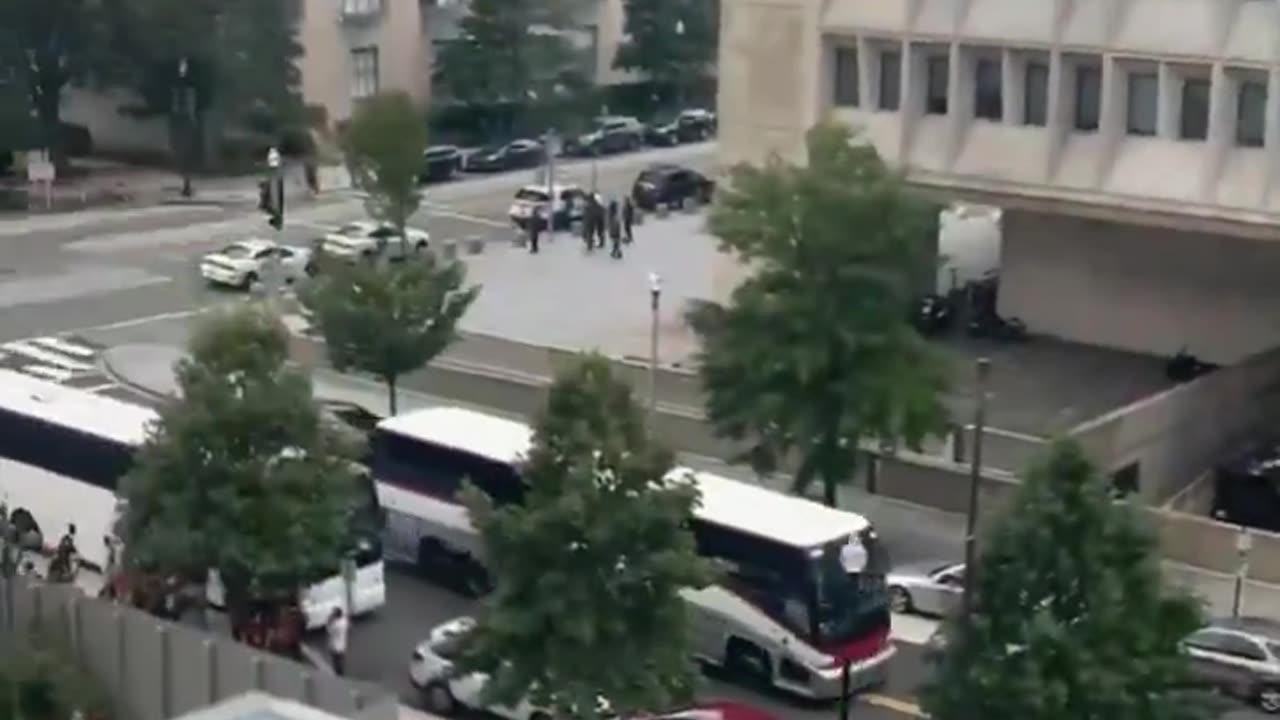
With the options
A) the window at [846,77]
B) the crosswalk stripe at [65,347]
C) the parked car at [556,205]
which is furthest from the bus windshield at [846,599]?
the parked car at [556,205]

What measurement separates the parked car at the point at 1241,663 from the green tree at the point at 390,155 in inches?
913

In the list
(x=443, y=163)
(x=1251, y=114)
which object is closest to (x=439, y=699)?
(x=1251, y=114)

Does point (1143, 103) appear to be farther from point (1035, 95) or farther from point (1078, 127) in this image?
point (1035, 95)

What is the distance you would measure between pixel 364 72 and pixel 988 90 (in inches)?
1331

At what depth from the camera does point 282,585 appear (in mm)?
24203

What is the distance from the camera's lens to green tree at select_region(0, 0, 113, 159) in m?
59.3

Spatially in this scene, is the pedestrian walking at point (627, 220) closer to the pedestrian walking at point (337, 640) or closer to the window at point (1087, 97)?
the window at point (1087, 97)

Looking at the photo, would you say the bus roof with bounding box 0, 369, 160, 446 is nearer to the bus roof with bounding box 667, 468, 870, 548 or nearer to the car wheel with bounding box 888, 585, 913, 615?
the bus roof with bounding box 667, 468, 870, 548

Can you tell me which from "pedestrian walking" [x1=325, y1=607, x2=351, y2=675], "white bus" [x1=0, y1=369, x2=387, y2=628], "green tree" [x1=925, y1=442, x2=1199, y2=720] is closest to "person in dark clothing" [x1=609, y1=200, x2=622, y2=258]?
"white bus" [x1=0, y1=369, x2=387, y2=628]

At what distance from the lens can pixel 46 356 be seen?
4159 cm

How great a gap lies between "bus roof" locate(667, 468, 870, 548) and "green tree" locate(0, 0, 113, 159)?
38.3 meters

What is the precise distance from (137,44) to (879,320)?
118 ft

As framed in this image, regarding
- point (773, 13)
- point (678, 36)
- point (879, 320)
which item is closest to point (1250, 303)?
point (773, 13)

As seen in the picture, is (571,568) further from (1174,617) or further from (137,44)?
(137,44)
